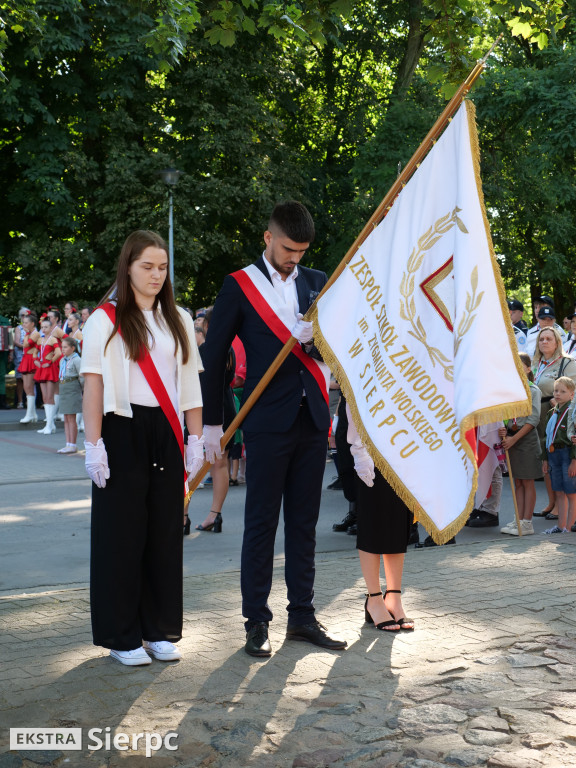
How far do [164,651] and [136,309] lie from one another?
1625 mm

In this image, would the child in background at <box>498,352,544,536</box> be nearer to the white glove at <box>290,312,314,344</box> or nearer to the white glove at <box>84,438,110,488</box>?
the white glove at <box>290,312,314,344</box>

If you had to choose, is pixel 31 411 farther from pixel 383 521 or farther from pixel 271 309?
pixel 271 309

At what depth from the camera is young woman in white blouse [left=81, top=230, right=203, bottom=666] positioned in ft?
15.4

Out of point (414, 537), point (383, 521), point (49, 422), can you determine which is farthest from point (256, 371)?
point (49, 422)

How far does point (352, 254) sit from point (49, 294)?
21.1 metres

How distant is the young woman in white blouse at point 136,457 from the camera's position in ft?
15.4

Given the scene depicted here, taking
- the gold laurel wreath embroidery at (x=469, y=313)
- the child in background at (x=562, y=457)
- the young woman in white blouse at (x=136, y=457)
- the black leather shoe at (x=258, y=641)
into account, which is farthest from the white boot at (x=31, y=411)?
the gold laurel wreath embroidery at (x=469, y=313)

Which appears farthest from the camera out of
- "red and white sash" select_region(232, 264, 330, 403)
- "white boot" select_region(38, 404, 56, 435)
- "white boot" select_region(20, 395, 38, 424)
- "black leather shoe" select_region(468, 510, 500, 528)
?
"white boot" select_region(20, 395, 38, 424)

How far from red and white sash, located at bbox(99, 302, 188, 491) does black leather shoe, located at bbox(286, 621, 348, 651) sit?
1.12m

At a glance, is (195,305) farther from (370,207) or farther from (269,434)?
(269,434)

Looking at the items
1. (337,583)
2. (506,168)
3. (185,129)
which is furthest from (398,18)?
Answer: (337,583)

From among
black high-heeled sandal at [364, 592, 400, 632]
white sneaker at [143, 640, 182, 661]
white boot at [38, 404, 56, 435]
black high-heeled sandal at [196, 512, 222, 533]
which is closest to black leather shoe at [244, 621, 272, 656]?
white sneaker at [143, 640, 182, 661]

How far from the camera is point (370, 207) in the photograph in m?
27.7

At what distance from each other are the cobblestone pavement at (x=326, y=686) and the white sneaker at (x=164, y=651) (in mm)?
57
